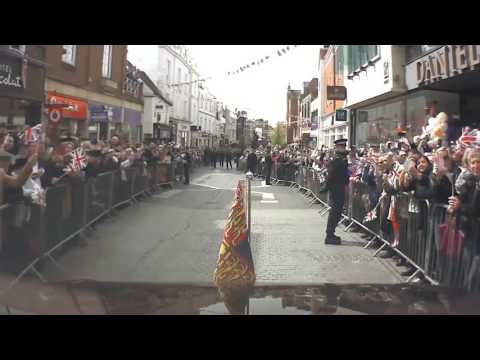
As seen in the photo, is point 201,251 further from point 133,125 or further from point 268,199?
point 133,125

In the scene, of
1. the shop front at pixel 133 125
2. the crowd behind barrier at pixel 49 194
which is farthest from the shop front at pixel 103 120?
the crowd behind barrier at pixel 49 194

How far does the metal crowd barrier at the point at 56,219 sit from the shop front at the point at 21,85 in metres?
3.87

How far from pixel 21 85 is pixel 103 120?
6376 mm

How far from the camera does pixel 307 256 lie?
24.5 ft

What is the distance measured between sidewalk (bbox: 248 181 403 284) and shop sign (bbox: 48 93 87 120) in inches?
357

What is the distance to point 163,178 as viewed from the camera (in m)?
17.4

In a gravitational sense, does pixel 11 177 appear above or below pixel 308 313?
above

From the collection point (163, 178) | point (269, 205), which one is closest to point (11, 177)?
point (269, 205)

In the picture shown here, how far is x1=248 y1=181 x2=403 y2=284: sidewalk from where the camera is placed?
631 cm

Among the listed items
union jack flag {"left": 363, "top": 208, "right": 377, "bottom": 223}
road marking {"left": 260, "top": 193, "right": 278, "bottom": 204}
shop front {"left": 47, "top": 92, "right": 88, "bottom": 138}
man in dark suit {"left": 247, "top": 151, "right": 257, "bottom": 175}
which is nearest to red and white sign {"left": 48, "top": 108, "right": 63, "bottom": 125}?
shop front {"left": 47, "top": 92, "right": 88, "bottom": 138}

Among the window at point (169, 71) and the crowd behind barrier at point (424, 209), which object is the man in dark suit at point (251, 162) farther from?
the crowd behind barrier at point (424, 209)
